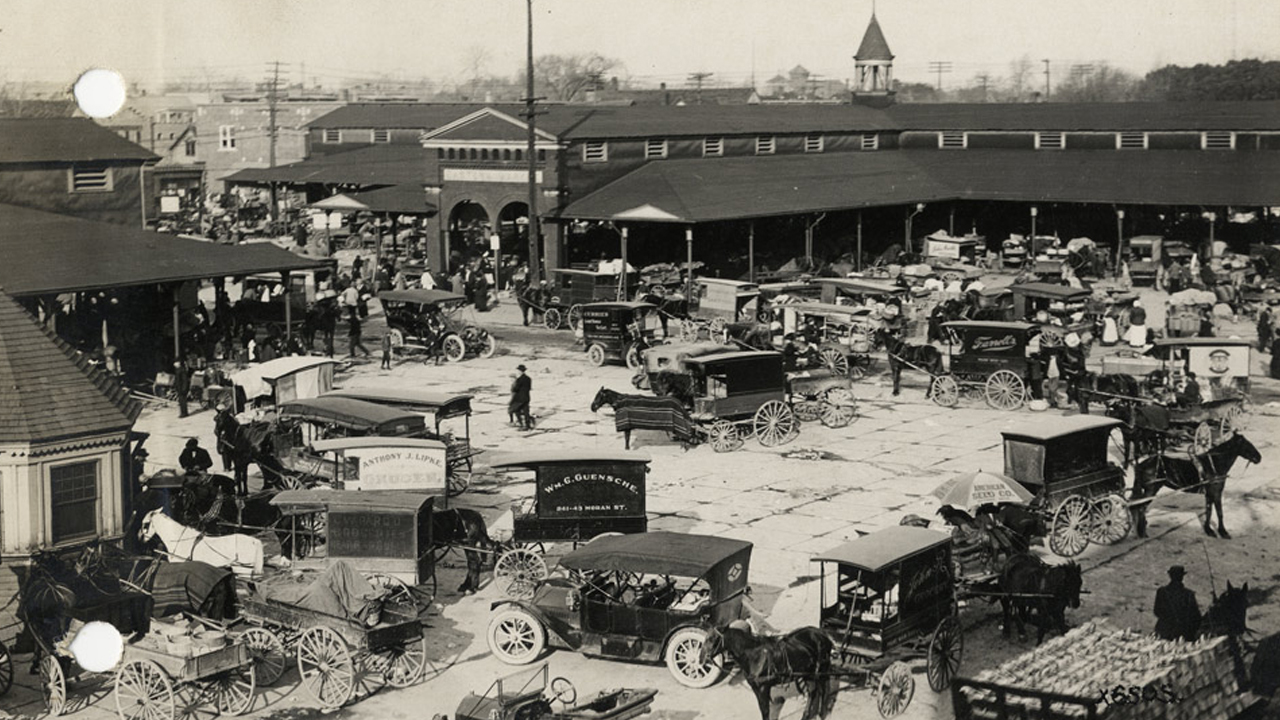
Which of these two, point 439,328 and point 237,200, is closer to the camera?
point 439,328

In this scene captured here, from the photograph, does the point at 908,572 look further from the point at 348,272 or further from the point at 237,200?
the point at 237,200

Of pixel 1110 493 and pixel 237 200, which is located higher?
pixel 237 200

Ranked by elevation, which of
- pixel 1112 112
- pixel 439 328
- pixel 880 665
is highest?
pixel 1112 112

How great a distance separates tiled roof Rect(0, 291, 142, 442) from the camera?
65.4 feet

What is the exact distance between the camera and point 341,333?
45.7 m

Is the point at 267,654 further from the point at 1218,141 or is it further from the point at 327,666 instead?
the point at 1218,141

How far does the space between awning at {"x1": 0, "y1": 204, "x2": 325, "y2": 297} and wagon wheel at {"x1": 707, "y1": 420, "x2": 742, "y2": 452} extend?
1338 centimetres

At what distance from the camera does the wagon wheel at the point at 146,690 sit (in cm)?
1611

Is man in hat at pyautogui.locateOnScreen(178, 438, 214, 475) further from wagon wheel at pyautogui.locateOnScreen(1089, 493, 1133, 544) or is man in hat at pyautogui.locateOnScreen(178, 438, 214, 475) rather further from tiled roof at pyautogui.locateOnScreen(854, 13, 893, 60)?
tiled roof at pyautogui.locateOnScreen(854, 13, 893, 60)

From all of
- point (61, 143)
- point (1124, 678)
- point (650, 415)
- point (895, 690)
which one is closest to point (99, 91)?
point (650, 415)

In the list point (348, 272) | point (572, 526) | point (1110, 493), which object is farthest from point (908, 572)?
point (348, 272)

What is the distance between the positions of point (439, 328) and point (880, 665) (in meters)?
25.1

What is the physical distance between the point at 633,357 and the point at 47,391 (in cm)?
1931

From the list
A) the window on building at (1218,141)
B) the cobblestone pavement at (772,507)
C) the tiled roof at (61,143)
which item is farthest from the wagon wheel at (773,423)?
the window on building at (1218,141)
